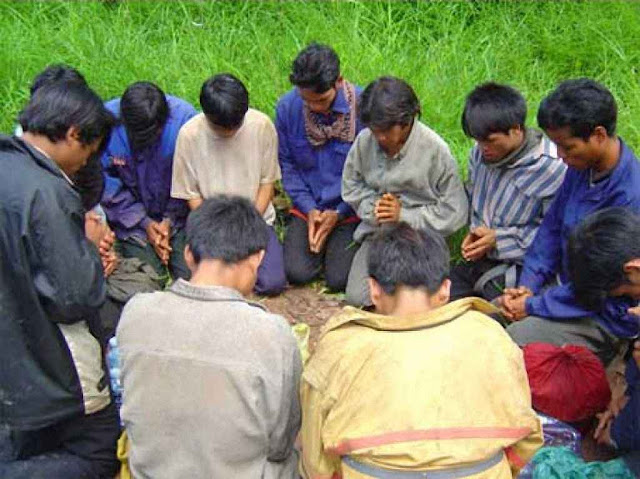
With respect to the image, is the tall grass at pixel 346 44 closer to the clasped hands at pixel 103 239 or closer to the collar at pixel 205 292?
the clasped hands at pixel 103 239

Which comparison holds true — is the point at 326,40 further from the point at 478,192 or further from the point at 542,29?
the point at 478,192

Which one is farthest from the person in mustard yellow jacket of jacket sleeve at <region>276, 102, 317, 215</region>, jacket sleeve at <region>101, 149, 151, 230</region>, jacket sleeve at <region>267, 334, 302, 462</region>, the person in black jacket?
jacket sleeve at <region>101, 149, 151, 230</region>

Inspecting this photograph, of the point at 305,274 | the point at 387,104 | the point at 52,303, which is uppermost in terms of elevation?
the point at 387,104

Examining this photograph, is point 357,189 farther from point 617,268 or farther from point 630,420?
point 630,420

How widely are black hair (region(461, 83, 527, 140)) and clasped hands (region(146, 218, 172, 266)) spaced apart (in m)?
1.96

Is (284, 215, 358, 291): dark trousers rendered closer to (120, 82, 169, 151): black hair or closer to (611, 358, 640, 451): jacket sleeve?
(120, 82, 169, 151): black hair

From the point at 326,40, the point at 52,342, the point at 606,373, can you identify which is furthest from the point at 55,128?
the point at 326,40

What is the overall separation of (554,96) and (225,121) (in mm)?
1886

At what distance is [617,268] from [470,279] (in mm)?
1768

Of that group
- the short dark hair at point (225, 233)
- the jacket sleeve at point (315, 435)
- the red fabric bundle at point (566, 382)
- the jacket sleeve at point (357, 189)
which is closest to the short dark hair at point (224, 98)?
the jacket sleeve at point (357, 189)

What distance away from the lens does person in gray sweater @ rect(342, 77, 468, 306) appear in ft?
15.6

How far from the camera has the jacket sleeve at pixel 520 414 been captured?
2768 millimetres

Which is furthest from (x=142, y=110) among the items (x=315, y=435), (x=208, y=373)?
(x=315, y=435)

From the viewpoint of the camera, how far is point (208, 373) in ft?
9.35
